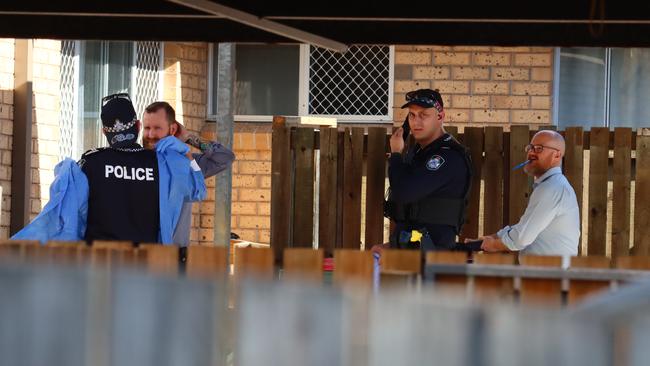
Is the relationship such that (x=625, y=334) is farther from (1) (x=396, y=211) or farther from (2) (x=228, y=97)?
(2) (x=228, y=97)

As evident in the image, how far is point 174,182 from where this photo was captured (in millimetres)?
6766

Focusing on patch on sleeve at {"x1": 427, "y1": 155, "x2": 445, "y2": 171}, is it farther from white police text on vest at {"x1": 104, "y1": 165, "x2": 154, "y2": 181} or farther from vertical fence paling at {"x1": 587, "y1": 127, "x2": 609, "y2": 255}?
vertical fence paling at {"x1": 587, "y1": 127, "x2": 609, "y2": 255}

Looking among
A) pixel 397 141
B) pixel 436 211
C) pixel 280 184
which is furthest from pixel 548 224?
pixel 280 184

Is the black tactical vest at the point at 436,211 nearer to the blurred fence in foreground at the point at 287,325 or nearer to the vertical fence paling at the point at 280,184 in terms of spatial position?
the vertical fence paling at the point at 280,184

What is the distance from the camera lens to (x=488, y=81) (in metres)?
12.7

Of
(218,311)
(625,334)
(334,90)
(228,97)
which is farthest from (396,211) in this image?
(334,90)

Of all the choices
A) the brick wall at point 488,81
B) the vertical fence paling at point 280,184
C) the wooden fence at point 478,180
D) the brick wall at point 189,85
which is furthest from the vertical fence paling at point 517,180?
the brick wall at point 189,85

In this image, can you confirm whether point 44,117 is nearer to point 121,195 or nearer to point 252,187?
point 252,187

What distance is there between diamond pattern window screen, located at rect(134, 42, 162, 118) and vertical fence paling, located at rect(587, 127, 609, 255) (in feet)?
16.0

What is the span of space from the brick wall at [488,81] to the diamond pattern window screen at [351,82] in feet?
1.37

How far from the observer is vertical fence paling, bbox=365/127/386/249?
887cm

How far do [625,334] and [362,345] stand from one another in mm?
545

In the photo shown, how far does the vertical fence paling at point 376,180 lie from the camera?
8867 mm

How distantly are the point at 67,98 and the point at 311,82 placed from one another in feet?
9.08
